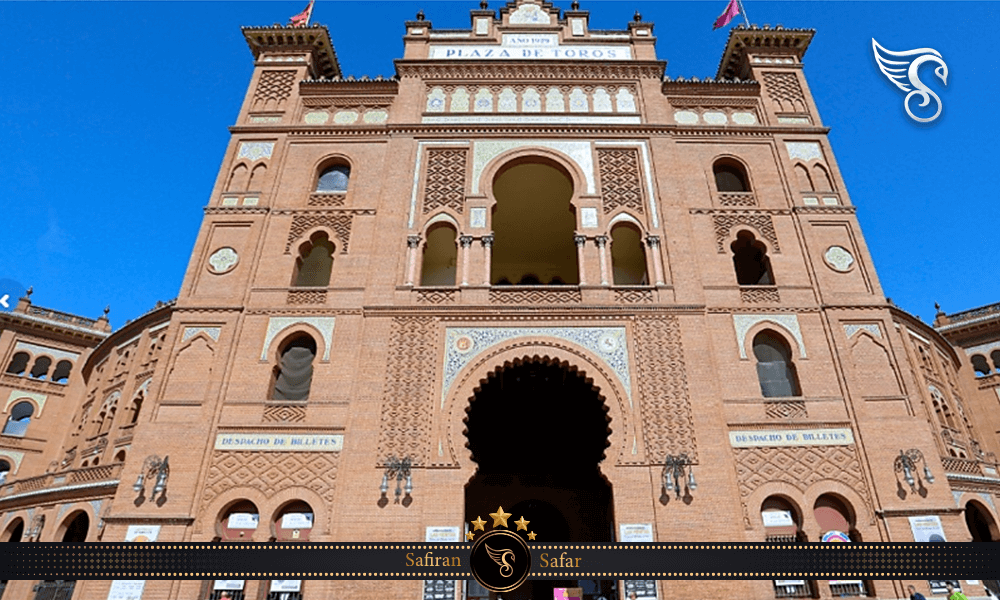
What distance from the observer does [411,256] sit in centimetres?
1591

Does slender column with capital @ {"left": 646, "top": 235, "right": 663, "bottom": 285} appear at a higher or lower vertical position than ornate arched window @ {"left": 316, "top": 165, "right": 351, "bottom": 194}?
Answer: lower

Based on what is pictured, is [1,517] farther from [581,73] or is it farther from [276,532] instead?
[581,73]

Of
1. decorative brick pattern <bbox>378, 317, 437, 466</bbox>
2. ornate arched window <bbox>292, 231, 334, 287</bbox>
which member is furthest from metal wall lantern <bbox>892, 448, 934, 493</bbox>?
ornate arched window <bbox>292, 231, 334, 287</bbox>

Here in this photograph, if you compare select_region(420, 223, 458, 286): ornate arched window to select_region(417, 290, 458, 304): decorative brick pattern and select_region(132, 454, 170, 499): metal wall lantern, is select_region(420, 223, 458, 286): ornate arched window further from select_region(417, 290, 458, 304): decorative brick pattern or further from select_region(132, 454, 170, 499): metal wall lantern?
select_region(132, 454, 170, 499): metal wall lantern

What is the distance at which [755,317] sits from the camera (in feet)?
49.3

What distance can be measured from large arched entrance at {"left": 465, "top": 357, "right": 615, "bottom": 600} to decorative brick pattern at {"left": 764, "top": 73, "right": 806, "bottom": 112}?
1126 centimetres

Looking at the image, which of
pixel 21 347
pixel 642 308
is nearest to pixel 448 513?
pixel 642 308

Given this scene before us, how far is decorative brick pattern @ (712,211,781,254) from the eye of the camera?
16.3 metres

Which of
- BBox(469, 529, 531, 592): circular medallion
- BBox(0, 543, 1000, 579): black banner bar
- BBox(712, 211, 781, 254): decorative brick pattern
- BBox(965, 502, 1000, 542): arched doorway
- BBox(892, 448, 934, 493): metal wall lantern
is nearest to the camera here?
BBox(469, 529, 531, 592): circular medallion

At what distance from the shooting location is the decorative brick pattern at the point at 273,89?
18.9m

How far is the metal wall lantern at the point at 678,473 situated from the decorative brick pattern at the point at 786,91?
1201cm

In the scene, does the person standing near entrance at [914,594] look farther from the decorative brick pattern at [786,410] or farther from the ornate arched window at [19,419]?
the ornate arched window at [19,419]

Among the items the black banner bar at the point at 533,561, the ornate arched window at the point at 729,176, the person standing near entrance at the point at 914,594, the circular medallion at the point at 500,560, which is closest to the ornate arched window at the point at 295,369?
the black banner bar at the point at 533,561

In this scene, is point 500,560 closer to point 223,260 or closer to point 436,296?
point 436,296
